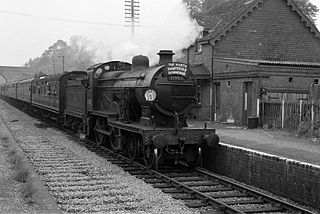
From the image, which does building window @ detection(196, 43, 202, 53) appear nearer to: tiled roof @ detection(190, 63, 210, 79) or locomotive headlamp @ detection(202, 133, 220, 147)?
tiled roof @ detection(190, 63, 210, 79)

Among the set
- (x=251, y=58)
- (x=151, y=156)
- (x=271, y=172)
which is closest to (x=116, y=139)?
(x=151, y=156)

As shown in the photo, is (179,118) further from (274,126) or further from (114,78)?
(274,126)

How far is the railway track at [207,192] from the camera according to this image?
26.3ft

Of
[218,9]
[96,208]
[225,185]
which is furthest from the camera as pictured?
[218,9]

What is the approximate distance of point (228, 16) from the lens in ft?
96.1

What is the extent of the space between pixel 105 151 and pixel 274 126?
8.35 meters

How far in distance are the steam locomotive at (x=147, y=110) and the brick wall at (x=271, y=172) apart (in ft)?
1.82

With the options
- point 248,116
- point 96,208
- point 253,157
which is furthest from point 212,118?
point 96,208

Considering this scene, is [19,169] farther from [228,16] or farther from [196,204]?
[228,16]

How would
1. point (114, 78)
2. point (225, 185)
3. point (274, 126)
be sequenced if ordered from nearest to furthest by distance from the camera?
1. point (225, 185)
2. point (114, 78)
3. point (274, 126)

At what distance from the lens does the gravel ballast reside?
8.02 m

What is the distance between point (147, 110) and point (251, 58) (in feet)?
56.8

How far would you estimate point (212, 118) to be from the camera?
86.6 feet

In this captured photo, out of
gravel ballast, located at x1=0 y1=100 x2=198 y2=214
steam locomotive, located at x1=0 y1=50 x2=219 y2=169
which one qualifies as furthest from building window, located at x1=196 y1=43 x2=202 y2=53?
gravel ballast, located at x1=0 y1=100 x2=198 y2=214
